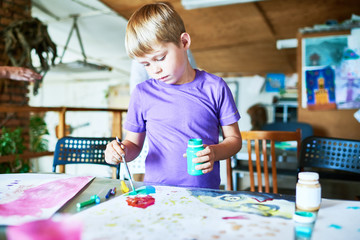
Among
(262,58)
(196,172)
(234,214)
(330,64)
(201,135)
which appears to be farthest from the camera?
(262,58)

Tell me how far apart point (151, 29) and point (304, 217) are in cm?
67

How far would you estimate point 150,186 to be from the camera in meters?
A: 0.88

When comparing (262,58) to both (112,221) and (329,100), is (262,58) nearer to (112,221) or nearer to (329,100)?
(329,100)

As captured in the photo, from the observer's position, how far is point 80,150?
54.1 inches

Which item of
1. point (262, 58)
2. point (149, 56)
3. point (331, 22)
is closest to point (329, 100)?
point (331, 22)

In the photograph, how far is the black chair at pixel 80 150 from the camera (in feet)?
4.43

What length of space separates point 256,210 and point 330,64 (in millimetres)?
2583

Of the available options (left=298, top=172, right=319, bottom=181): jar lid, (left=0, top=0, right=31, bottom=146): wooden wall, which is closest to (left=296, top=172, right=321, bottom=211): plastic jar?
(left=298, top=172, right=319, bottom=181): jar lid

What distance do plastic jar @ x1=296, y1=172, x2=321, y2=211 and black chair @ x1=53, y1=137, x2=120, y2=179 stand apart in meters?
0.91

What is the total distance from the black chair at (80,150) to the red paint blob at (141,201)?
0.64 meters

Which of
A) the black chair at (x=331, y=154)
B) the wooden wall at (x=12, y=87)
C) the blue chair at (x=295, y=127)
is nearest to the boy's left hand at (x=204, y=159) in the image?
the black chair at (x=331, y=154)

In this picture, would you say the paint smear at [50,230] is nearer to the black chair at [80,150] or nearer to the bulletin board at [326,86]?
the black chair at [80,150]

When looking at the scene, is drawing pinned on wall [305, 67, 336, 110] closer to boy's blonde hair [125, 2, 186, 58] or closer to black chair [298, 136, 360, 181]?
black chair [298, 136, 360, 181]

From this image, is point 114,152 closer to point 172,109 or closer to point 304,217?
point 172,109
